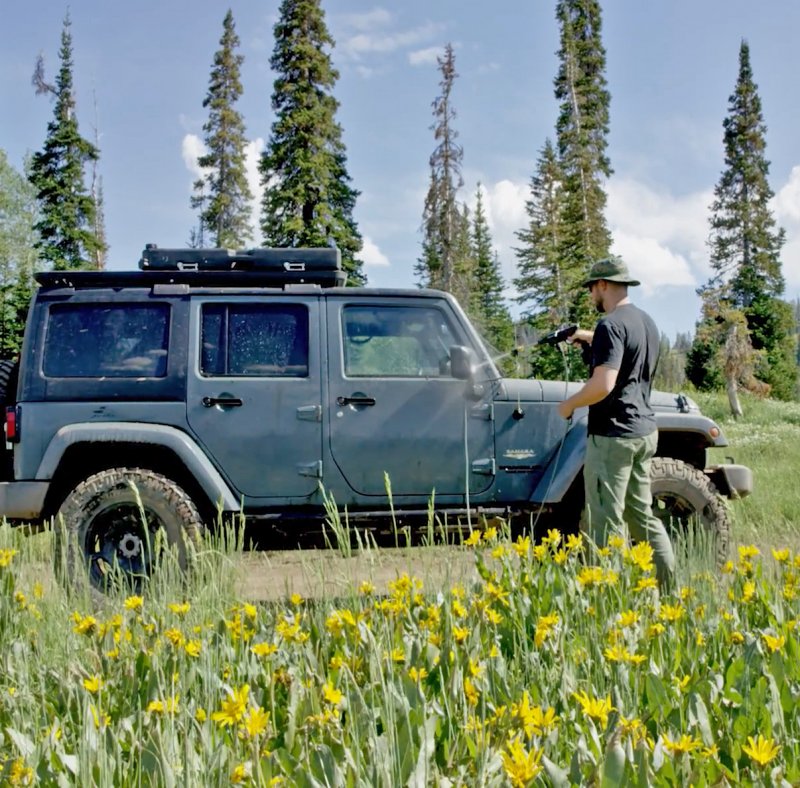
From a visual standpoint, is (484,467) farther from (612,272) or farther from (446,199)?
(446,199)

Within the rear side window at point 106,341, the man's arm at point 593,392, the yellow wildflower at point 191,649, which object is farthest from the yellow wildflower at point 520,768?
the rear side window at point 106,341

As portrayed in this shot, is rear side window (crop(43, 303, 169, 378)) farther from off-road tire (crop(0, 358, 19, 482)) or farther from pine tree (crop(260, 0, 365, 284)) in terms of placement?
pine tree (crop(260, 0, 365, 284))

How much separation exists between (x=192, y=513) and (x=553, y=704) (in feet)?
11.1

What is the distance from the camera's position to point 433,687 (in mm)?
2234

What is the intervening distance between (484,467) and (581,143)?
32.5 meters

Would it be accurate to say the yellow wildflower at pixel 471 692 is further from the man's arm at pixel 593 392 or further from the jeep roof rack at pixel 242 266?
the jeep roof rack at pixel 242 266

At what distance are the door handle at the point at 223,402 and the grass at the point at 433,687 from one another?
2136mm

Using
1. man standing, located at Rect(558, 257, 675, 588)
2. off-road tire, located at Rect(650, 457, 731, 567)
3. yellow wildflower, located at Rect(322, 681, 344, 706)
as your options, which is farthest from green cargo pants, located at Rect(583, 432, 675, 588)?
yellow wildflower, located at Rect(322, 681, 344, 706)

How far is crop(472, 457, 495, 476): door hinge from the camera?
543 centimetres

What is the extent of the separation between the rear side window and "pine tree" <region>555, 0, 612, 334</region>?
87.4ft

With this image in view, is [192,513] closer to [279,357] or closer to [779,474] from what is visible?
[279,357]

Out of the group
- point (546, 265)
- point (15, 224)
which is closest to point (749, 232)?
point (546, 265)

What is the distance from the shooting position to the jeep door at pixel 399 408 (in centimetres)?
533

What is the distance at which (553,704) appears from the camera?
216 cm
